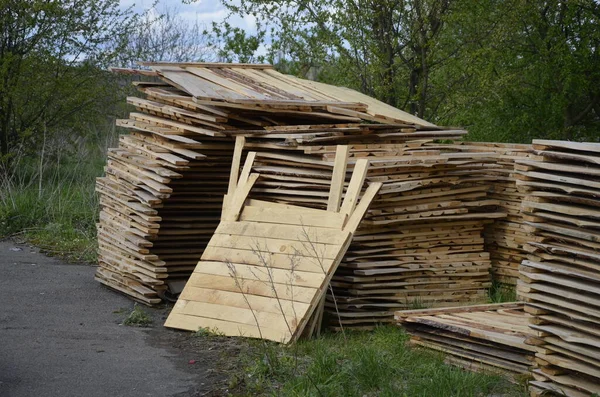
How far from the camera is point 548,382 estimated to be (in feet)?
18.7

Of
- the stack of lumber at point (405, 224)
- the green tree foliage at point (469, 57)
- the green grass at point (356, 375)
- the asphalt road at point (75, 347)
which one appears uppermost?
the green tree foliage at point (469, 57)

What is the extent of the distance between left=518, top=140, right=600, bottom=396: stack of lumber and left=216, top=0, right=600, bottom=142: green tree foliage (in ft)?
23.5

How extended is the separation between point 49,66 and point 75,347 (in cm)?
1041

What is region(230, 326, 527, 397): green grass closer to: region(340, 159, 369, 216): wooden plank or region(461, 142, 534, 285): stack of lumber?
region(340, 159, 369, 216): wooden plank

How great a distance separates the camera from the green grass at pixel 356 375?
570cm

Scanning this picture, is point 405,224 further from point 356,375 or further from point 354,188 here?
point 356,375

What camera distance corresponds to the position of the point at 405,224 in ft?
28.2

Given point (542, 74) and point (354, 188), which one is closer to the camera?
point (354, 188)

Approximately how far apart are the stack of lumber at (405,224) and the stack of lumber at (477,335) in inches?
40.5

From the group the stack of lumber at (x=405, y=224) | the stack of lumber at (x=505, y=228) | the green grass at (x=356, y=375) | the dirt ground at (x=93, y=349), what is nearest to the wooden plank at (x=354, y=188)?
the stack of lumber at (x=405, y=224)

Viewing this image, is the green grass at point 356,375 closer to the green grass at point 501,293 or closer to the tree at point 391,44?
the green grass at point 501,293

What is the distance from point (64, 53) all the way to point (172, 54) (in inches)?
168

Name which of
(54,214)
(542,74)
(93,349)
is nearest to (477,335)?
(93,349)

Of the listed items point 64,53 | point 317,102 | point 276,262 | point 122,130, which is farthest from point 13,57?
point 276,262
